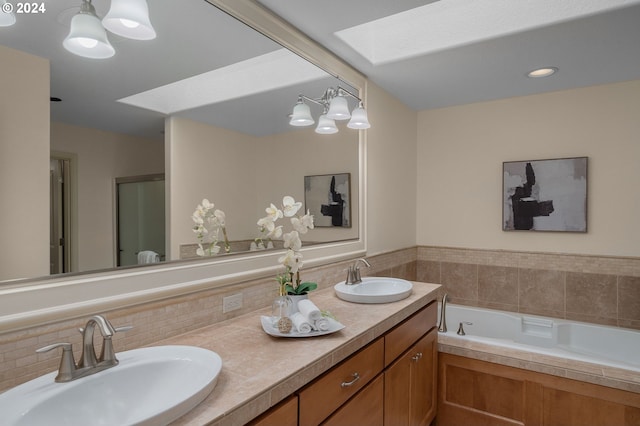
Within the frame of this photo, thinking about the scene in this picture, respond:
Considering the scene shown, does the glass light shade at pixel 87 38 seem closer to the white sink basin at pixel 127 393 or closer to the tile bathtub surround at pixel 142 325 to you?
the tile bathtub surround at pixel 142 325

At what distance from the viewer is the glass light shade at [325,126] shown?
2295 millimetres

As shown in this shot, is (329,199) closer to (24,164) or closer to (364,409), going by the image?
(364,409)

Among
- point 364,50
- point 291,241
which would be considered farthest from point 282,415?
point 364,50

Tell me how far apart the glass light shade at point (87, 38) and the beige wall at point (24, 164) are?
0.10m

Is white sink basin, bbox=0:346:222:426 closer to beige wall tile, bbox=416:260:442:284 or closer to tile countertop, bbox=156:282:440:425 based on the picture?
tile countertop, bbox=156:282:440:425

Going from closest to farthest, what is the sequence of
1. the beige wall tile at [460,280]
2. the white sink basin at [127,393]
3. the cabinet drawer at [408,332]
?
the white sink basin at [127,393] < the cabinet drawer at [408,332] < the beige wall tile at [460,280]

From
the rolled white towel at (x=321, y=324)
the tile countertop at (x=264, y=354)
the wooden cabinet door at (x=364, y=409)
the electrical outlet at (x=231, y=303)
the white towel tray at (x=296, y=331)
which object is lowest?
the wooden cabinet door at (x=364, y=409)

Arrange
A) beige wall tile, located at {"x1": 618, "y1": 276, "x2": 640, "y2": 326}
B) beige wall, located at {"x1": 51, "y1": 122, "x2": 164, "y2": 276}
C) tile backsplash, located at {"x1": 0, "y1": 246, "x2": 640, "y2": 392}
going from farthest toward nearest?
1. beige wall tile, located at {"x1": 618, "y1": 276, "x2": 640, "y2": 326}
2. beige wall, located at {"x1": 51, "y1": 122, "x2": 164, "y2": 276}
3. tile backsplash, located at {"x1": 0, "y1": 246, "x2": 640, "y2": 392}

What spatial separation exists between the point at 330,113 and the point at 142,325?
158cm

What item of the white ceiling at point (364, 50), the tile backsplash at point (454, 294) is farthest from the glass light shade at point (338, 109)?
the tile backsplash at point (454, 294)

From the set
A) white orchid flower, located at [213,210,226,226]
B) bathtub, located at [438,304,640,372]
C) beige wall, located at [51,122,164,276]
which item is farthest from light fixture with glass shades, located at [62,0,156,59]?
bathtub, located at [438,304,640,372]

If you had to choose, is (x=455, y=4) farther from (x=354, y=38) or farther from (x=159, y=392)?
(x=159, y=392)

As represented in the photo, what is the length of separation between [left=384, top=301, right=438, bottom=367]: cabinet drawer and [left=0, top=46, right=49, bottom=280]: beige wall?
136cm

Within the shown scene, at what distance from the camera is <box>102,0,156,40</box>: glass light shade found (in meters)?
1.14
